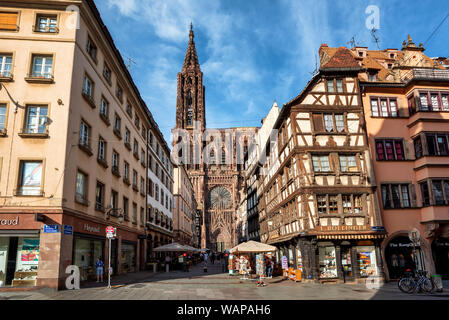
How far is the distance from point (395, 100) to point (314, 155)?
7.54 meters

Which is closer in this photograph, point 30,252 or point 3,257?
point 3,257

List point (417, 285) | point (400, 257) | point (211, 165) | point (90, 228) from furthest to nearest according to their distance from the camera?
point (211, 165)
point (400, 257)
point (90, 228)
point (417, 285)

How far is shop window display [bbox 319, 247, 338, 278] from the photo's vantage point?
19734 millimetres

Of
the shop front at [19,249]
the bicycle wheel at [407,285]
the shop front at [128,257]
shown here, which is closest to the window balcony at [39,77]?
the shop front at [19,249]

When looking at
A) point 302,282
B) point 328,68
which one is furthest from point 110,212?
point 328,68

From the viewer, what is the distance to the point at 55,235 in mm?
14953

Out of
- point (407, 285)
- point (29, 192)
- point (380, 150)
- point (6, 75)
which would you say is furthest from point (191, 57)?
point (407, 285)

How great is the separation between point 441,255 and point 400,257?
108 inches

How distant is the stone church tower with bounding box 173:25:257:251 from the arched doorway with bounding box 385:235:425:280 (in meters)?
69.1

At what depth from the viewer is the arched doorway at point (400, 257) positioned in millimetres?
20906

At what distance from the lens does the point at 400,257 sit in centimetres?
2109

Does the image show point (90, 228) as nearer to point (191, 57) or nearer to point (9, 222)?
point (9, 222)

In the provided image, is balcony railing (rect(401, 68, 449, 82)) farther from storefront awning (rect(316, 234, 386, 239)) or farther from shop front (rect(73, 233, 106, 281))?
shop front (rect(73, 233, 106, 281))

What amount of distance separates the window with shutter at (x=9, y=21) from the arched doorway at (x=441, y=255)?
26693mm
